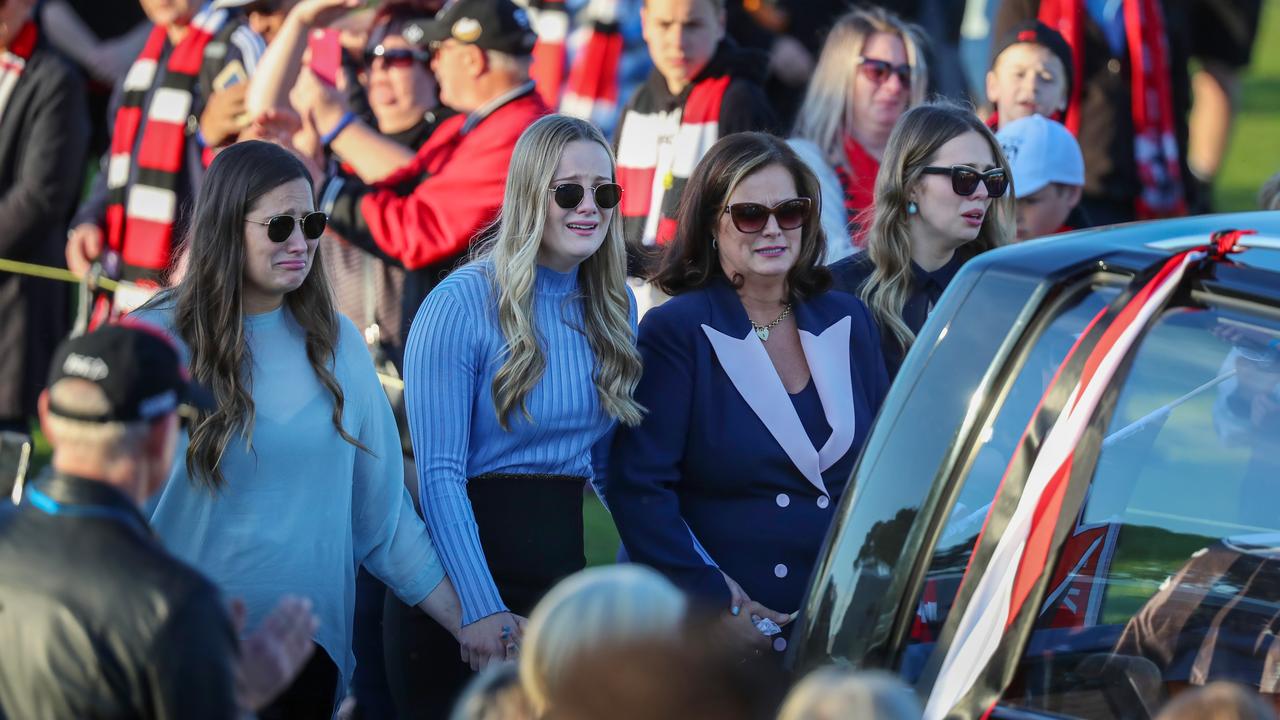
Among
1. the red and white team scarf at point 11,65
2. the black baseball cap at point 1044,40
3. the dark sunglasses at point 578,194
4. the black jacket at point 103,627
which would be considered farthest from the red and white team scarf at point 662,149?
the black jacket at point 103,627

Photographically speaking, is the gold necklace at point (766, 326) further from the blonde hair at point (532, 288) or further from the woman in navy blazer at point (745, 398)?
the blonde hair at point (532, 288)

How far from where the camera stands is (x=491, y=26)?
5.49m

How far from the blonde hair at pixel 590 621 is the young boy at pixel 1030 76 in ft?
14.2

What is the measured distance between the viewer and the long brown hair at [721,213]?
3.91m

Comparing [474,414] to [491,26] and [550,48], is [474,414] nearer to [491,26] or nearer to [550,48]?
[491,26]

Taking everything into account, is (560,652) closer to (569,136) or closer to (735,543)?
(735,543)

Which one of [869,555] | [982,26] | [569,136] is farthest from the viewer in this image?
[982,26]

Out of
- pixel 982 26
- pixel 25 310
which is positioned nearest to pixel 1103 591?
pixel 25 310

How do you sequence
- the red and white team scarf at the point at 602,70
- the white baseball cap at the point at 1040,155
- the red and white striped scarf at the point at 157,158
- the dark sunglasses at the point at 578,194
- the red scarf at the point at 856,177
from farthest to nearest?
the red and white team scarf at the point at 602,70, the red and white striped scarf at the point at 157,158, the red scarf at the point at 856,177, the white baseball cap at the point at 1040,155, the dark sunglasses at the point at 578,194

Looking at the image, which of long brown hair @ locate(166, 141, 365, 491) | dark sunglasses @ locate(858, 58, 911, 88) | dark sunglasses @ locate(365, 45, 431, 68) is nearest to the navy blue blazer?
long brown hair @ locate(166, 141, 365, 491)

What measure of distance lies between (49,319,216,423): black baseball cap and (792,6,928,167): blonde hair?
363cm

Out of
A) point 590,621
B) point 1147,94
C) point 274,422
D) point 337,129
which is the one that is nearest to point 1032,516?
point 590,621

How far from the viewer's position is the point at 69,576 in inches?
94.5

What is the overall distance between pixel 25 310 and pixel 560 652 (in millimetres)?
5729
